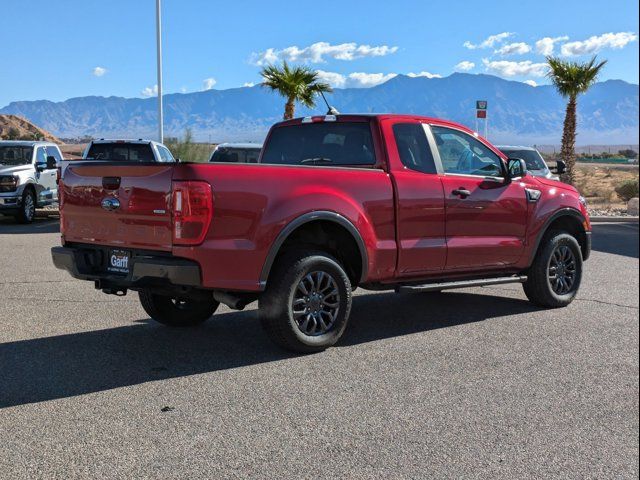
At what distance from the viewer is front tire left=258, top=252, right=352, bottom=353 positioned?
5.57m

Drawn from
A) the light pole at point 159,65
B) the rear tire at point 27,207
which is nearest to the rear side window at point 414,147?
the rear tire at point 27,207

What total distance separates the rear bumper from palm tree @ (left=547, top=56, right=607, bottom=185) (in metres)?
24.8

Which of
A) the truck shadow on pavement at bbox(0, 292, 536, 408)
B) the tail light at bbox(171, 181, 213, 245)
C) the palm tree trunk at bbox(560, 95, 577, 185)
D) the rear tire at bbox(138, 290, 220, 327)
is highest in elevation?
the palm tree trunk at bbox(560, 95, 577, 185)

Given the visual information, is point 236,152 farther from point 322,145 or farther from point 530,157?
point 322,145

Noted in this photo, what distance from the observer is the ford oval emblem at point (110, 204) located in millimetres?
5477

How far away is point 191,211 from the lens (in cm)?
508

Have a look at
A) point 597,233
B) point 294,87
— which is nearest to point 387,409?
point 597,233

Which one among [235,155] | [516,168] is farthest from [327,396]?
[235,155]

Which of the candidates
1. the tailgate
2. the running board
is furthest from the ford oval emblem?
the running board

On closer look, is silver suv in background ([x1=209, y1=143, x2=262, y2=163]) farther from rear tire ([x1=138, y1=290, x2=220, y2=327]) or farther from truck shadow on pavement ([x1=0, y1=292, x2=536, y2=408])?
rear tire ([x1=138, y1=290, x2=220, y2=327])

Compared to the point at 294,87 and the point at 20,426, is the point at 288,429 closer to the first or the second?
the point at 20,426

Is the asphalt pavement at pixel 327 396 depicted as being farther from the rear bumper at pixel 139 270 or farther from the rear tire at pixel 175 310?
the rear bumper at pixel 139 270

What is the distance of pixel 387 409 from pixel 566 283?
4.08 meters

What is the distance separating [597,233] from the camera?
52.6ft
